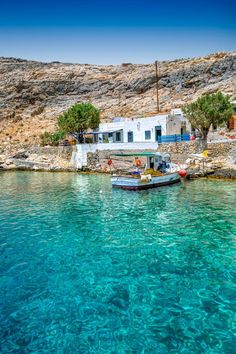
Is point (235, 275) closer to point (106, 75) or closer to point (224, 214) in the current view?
point (224, 214)

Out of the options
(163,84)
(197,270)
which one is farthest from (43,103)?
(197,270)

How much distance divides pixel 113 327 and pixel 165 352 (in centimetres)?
160

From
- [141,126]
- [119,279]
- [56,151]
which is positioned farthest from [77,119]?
[119,279]

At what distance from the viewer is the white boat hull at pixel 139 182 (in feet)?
91.0

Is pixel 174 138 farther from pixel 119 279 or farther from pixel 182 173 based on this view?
pixel 119 279

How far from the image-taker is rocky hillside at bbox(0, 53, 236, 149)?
71688 millimetres

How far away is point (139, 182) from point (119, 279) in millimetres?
17283

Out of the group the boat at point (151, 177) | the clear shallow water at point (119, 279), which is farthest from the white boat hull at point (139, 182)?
the clear shallow water at point (119, 279)

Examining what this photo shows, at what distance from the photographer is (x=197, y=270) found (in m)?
11.2

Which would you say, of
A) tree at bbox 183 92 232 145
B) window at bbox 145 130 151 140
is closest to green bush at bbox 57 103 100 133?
window at bbox 145 130 151 140

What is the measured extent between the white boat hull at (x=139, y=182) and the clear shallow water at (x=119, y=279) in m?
6.21

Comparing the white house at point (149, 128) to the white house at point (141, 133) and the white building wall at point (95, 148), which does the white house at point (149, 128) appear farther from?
the white building wall at point (95, 148)

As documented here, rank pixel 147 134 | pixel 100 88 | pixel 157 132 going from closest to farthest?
pixel 157 132 < pixel 147 134 < pixel 100 88

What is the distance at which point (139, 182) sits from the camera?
27.6 meters
